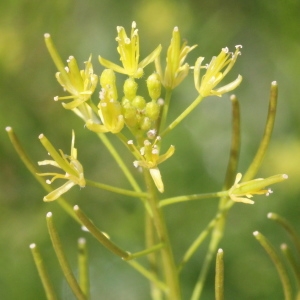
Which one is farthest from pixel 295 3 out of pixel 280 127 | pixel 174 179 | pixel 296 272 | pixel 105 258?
pixel 296 272

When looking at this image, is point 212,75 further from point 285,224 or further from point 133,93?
point 285,224

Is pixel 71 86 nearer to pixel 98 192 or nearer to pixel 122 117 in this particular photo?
pixel 122 117

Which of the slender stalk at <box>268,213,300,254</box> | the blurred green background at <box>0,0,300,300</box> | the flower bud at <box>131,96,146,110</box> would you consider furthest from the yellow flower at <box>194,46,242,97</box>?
the blurred green background at <box>0,0,300,300</box>

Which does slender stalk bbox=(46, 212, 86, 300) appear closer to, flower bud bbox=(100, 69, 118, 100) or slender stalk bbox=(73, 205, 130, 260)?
slender stalk bbox=(73, 205, 130, 260)

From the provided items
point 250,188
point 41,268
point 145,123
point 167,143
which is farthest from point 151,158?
point 167,143

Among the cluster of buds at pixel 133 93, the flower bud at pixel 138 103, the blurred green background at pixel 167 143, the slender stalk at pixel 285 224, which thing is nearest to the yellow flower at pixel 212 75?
the cluster of buds at pixel 133 93

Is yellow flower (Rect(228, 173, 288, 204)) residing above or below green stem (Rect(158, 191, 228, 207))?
below

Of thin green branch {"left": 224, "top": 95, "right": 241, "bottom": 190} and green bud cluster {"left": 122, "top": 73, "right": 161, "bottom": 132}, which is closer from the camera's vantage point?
green bud cluster {"left": 122, "top": 73, "right": 161, "bottom": 132}
